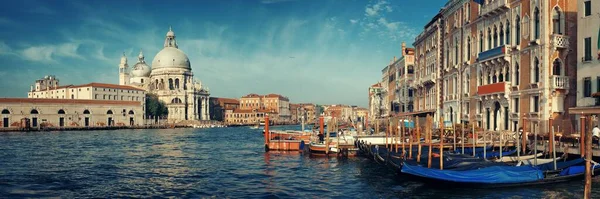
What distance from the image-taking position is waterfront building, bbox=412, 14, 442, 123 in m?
31.9

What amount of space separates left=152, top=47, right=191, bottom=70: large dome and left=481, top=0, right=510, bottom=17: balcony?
90246mm

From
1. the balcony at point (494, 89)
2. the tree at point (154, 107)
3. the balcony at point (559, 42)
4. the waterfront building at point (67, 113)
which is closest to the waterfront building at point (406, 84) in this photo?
the balcony at point (494, 89)

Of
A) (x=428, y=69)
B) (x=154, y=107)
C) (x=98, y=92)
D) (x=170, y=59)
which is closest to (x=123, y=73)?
(x=170, y=59)

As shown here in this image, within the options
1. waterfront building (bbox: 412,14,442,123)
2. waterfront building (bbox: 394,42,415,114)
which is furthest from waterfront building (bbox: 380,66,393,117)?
waterfront building (bbox: 412,14,442,123)

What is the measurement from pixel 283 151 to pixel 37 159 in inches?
492

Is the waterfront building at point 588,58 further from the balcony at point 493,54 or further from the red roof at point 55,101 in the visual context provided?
the red roof at point 55,101

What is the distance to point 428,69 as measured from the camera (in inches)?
1353

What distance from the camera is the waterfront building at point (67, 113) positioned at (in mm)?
67250

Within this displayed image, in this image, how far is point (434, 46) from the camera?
32812 mm

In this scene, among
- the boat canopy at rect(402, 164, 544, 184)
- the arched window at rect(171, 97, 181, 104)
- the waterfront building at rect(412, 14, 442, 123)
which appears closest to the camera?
the boat canopy at rect(402, 164, 544, 184)

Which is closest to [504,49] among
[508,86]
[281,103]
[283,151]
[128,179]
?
[508,86]

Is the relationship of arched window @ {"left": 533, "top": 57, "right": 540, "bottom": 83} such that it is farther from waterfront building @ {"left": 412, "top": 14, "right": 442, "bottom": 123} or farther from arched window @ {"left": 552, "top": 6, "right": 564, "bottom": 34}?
waterfront building @ {"left": 412, "top": 14, "right": 442, "bottom": 123}

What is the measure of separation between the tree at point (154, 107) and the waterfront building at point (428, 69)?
6970cm

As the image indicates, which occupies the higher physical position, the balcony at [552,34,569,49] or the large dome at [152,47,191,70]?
the large dome at [152,47,191,70]
